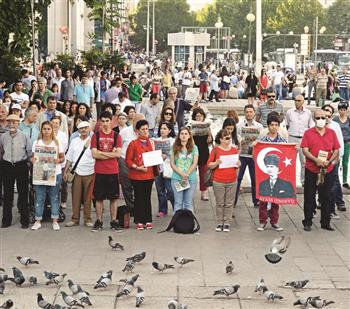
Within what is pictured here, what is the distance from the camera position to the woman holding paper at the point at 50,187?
13.0m

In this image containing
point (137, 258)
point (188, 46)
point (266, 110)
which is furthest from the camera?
point (188, 46)

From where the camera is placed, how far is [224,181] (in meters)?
13.0

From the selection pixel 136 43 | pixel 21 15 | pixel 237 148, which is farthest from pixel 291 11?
pixel 237 148

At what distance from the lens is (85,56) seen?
3597 cm

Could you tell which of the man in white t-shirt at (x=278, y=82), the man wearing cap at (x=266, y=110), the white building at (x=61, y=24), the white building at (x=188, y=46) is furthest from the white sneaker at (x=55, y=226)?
the white building at (x=188, y=46)

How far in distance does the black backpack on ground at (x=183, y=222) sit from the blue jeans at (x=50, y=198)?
1.65m

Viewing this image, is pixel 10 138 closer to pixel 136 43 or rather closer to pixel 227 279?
pixel 227 279

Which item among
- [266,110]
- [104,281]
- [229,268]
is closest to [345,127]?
[266,110]

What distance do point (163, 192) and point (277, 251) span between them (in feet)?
11.4

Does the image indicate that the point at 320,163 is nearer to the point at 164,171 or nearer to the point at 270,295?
the point at 164,171

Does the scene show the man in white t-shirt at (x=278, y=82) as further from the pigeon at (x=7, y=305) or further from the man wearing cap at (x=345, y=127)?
the pigeon at (x=7, y=305)

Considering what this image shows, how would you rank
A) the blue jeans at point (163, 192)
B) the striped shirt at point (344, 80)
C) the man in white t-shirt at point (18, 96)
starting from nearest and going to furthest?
the blue jeans at point (163, 192), the man in white t-shirt at point (18, 96), the striped shirt at point (344, 80)

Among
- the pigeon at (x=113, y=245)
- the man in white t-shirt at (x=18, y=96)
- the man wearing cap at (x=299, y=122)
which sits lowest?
the pigeon at (x=113, y=245)

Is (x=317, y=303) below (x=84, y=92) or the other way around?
below
